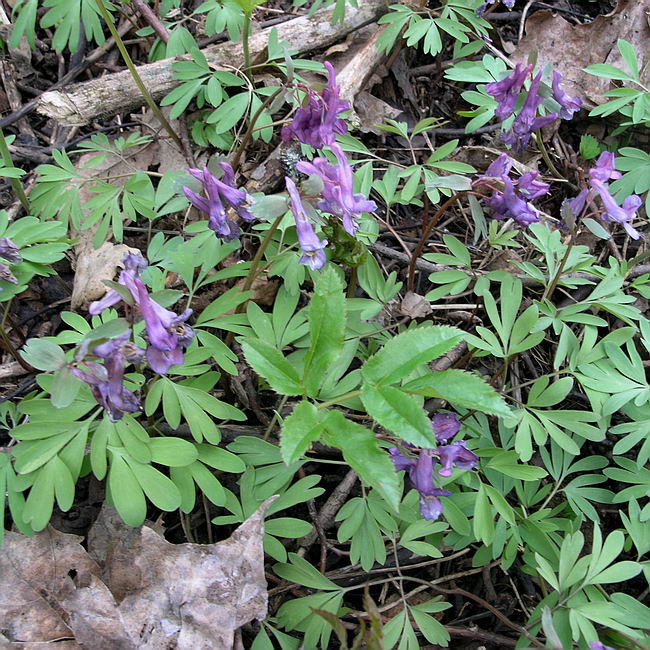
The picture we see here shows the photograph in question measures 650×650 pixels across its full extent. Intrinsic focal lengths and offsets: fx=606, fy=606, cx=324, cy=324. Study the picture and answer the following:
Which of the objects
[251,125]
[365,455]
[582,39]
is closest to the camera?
[365,455]

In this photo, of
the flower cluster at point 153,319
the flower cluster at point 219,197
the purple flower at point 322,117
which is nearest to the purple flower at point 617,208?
the purple flower at point 322,117

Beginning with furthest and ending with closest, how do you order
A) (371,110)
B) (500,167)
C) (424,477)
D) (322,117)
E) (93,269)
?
(371,110) < (93,269) < (500,167) < (322,117) < (424,477)

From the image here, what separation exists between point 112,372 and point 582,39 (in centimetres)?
368

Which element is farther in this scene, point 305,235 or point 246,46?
point 246,46

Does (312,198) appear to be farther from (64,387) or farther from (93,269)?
(93,269)

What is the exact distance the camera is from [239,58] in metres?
3.27

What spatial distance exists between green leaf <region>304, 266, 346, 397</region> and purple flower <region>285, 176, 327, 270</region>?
0.20m

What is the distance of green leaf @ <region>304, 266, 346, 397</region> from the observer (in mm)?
1723

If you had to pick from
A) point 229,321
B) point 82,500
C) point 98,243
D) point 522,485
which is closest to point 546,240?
point 522,485

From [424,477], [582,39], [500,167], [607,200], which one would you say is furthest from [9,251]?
[582,39]

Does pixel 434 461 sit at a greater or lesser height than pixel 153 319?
lesser

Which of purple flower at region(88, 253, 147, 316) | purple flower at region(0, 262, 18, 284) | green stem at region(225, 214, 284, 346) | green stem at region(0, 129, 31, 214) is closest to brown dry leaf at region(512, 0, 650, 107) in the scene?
green stem at region(225, 214, 284, 346)

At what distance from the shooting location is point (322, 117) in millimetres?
2176

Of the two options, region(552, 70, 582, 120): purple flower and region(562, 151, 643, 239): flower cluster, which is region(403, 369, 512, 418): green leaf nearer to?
region(562, 151, 643, 239): flower cluster
